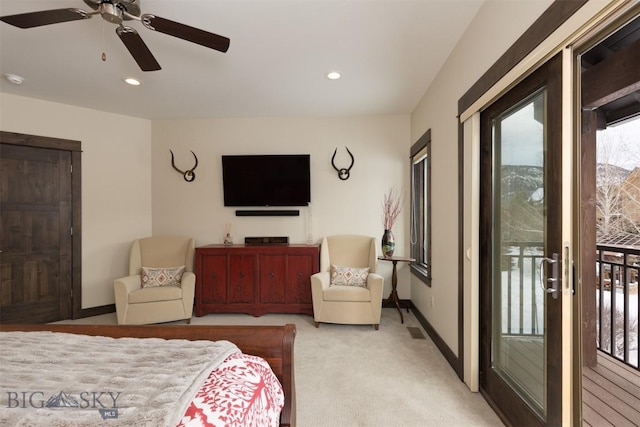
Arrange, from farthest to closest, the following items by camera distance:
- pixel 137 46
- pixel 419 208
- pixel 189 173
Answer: pixel 189 173, pixel 419 208, pixel 137 46

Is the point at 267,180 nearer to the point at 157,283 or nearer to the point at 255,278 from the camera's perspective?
the point at 255,278

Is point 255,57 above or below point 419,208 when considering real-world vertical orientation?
above

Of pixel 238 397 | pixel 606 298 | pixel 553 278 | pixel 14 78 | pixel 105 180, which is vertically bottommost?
pixel 238 397

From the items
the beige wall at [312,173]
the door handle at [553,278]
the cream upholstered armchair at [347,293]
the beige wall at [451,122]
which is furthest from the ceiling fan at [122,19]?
the cream upholstered armchair at [347,293]

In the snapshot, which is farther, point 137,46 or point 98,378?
point 137,46

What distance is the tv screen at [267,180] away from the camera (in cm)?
394

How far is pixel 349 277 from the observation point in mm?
3398

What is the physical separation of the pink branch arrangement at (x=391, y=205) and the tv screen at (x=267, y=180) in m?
1.05

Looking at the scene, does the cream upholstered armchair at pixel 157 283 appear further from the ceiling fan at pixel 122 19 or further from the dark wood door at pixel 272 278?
the ceiling fan at pixel 122 19

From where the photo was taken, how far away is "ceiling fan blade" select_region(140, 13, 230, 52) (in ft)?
5.28

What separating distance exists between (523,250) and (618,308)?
57cm

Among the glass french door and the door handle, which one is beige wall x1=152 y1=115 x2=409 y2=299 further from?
the door handle

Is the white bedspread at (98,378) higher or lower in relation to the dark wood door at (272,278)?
higher

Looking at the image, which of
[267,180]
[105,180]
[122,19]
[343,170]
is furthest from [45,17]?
[343,170]
